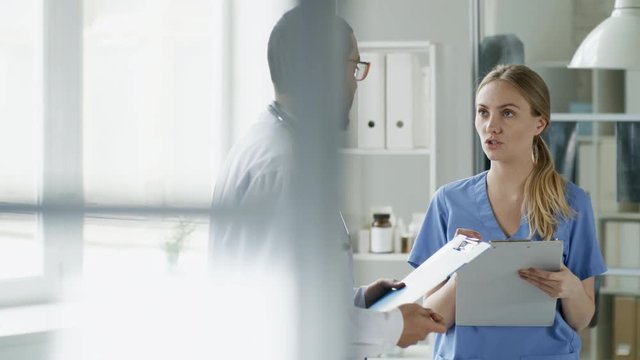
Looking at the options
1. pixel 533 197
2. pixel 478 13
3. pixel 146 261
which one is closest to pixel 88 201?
pixel 146 261

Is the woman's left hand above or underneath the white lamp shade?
underneath

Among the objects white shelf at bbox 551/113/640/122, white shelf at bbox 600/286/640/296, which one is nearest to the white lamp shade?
white shelf at bbox 551/113/640/122

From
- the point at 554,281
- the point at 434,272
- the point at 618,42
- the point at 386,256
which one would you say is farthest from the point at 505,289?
the point at 386,256

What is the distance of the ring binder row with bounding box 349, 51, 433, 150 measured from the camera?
340cm

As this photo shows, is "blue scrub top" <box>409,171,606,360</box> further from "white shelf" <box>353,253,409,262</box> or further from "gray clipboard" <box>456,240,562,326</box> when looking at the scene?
"white shelf" <box>353,253,409,262</box>

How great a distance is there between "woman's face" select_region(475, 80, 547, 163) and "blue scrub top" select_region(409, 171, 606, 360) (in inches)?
4.4

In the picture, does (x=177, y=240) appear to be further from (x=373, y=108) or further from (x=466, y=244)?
(x=373, y=108)

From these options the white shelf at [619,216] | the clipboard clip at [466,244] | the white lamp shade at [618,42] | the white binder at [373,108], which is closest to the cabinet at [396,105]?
the white binder at [373,108]

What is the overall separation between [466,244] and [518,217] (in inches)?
16.2

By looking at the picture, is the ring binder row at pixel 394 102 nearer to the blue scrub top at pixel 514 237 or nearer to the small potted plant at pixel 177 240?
the blue scrub top at pixel 514 237

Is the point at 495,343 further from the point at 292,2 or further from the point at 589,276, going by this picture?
the point at 292,2

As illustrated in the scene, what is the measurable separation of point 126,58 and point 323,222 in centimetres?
30

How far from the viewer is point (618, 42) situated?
273cm

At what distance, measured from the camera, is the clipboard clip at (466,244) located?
1715mm
